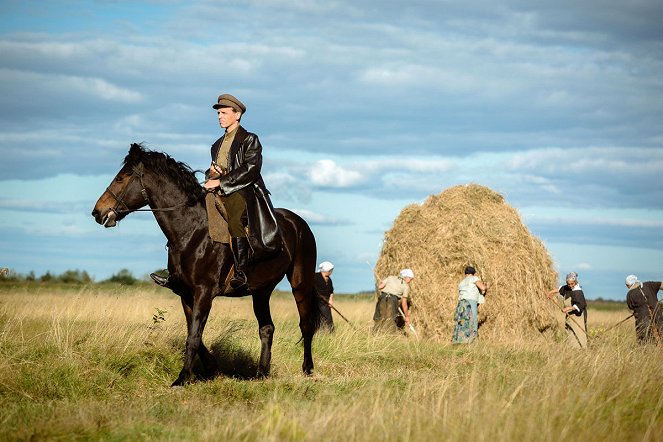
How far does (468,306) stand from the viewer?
17953 millimetres

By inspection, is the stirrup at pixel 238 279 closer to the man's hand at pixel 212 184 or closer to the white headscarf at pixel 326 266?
the man's hand at pixel 212 184

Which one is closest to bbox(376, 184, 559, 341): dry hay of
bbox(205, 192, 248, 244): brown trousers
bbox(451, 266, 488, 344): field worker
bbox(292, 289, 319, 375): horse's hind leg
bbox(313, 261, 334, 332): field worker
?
bbox(451, 266, 488, 344): field worker

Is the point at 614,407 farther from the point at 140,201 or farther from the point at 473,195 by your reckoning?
the point at 473,195

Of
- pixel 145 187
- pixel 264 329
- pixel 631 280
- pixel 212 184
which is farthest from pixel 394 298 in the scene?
pixel 145 187

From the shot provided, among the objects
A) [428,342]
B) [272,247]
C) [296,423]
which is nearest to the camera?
[296,423]

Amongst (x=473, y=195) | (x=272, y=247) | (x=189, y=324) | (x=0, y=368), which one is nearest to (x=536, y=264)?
(x=473, y=195)

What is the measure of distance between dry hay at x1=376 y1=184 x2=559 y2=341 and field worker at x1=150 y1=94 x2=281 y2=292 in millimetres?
7652

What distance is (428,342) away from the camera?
1777 cm

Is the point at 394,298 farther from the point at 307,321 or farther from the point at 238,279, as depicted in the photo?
the point at 238,279

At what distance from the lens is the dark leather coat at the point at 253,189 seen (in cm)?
1147

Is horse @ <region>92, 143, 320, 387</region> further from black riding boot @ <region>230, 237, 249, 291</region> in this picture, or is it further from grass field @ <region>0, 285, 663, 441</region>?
grass field @ <region>0, 285, 663, 441</region>

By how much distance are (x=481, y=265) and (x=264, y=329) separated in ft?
23.5

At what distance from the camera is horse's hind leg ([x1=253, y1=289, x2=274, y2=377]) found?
1245cm

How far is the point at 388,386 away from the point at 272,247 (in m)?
2.46
